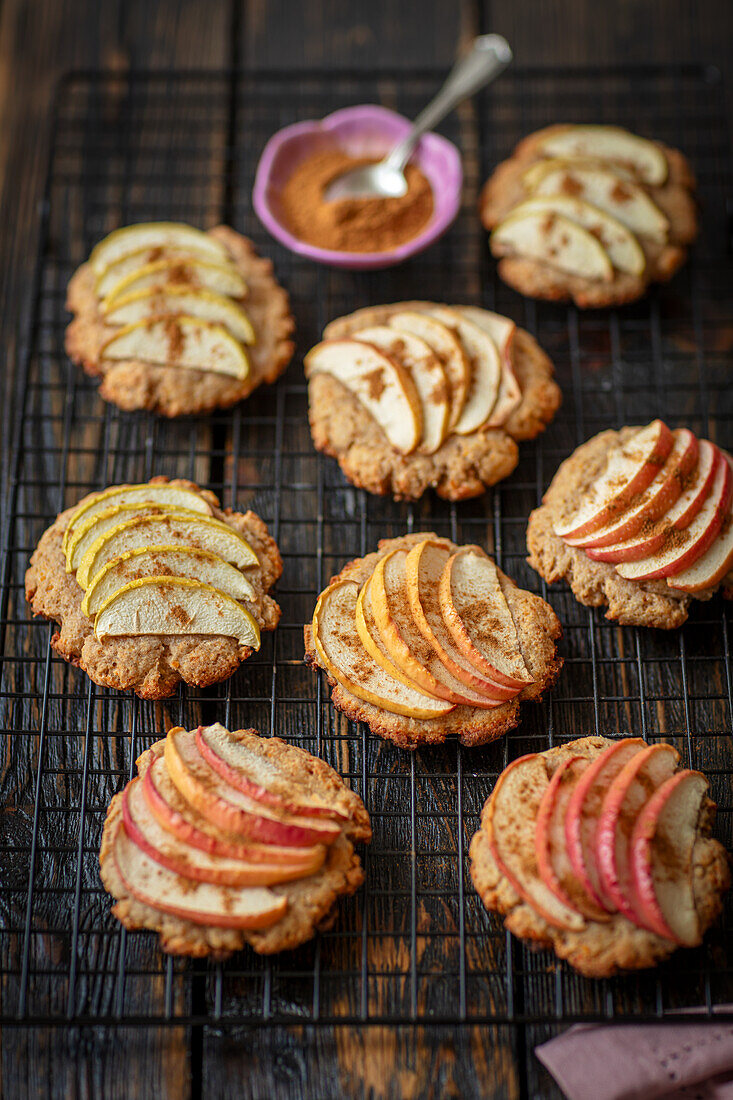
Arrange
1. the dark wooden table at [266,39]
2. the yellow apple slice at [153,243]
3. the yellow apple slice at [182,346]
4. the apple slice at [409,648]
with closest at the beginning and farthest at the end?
1. the apple slice at [409,648]
2. the yellow apple slice at [182,346]
3. the yellow apple slice at [153,243]
4. the dark wooden table at [266,39]

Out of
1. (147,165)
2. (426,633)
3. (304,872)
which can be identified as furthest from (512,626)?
(147,165)

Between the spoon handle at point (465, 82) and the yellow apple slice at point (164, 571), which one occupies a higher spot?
the spoon handle at point (465, 82)

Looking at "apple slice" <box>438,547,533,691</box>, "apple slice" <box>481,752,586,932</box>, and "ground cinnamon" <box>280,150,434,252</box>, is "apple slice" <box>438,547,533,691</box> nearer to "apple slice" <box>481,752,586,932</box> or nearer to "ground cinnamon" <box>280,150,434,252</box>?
"apple slice" <box>481,752,586,932</box>

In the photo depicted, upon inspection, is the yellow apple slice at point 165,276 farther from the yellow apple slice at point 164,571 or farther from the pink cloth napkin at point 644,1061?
the pink cloth napkin at point 644,1061

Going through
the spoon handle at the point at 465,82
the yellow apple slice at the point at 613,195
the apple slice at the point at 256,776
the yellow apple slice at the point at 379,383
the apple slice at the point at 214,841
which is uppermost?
the spoon handle at the point at 465,82

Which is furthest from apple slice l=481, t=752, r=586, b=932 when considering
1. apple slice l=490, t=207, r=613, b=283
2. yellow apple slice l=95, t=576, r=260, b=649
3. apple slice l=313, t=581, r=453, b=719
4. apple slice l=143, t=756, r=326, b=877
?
apple slice l=490, t=207, r=613, b=283

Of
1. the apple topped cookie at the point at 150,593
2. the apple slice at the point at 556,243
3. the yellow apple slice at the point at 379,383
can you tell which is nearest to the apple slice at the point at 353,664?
the apple topped cookie at the point at 150,593

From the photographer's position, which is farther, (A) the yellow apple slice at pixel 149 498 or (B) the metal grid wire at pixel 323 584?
(A) the yellow apple slice at pixel 149 498

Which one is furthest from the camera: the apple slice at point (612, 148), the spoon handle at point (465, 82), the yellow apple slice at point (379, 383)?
the apple slice at point (612, 148)
